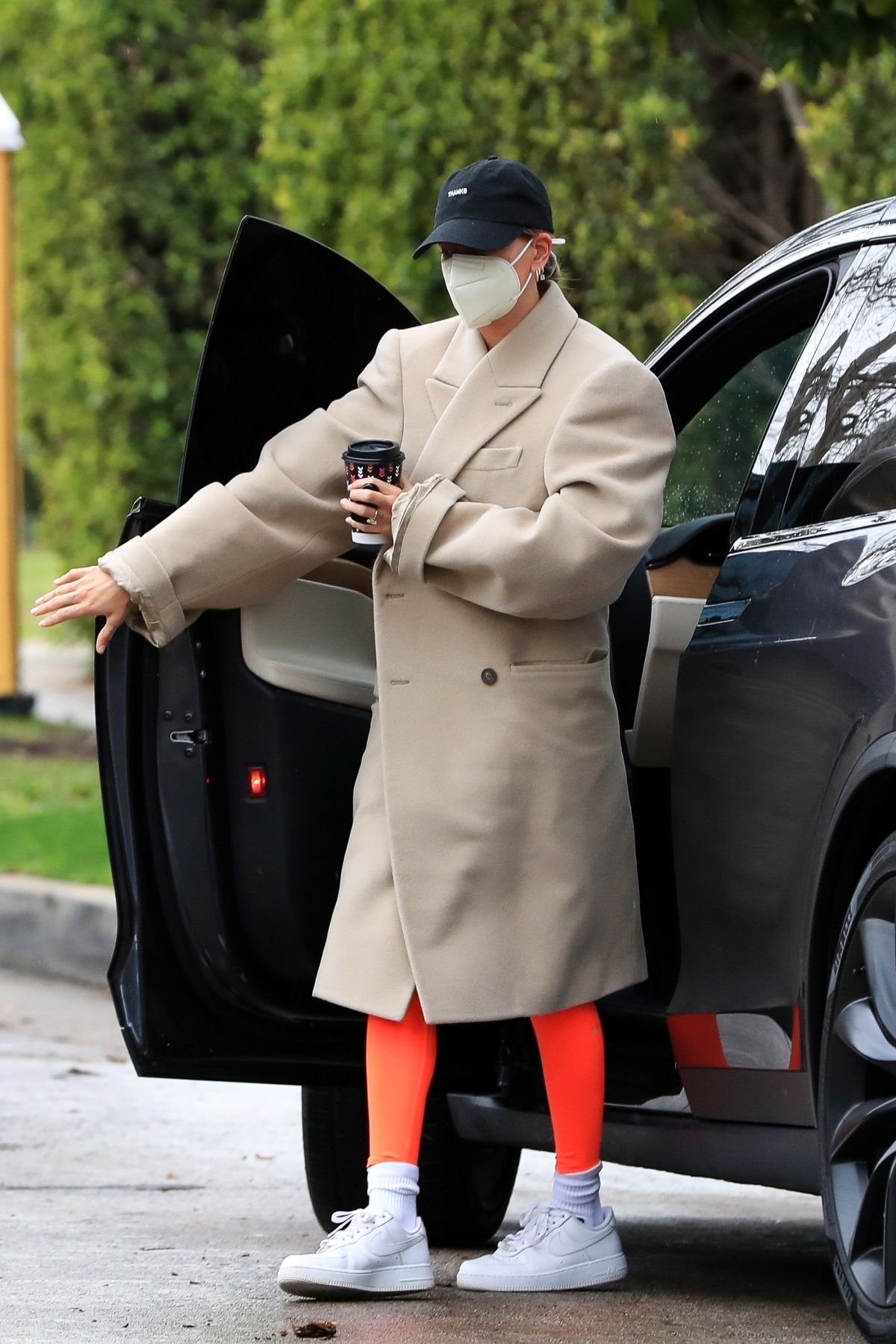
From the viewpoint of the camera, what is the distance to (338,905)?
3619mm

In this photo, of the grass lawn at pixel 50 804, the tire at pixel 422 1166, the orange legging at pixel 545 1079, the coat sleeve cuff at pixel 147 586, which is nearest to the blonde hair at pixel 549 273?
the coat sleeve cuff at pixel 147 586

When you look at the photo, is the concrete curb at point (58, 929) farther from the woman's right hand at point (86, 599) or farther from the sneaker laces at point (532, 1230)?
Answer: the woman's right hand at point (86, 599)

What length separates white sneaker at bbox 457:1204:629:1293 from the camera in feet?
11.8

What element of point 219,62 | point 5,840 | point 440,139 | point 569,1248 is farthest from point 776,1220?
point 219,62

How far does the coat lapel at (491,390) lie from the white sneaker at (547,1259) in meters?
1.13

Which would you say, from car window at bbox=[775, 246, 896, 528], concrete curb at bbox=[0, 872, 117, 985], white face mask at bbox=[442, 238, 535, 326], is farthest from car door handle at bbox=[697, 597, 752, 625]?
concrete curb at bbox=[0, 872, 117, 985]

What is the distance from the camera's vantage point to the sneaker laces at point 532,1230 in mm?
3609

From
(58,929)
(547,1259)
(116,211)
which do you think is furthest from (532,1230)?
(116,211)

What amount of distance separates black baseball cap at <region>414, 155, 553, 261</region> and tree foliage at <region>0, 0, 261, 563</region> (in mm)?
10108

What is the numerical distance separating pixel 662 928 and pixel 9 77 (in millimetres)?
11190

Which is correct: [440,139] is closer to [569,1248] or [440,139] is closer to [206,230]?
[206,230]

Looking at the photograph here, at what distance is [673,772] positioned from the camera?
354 cm

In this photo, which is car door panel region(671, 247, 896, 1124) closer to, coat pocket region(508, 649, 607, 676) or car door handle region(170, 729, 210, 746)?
coat pocket region(508, 649, 607, 676)

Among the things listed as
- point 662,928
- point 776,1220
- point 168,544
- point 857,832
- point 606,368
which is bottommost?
point 776,1220
